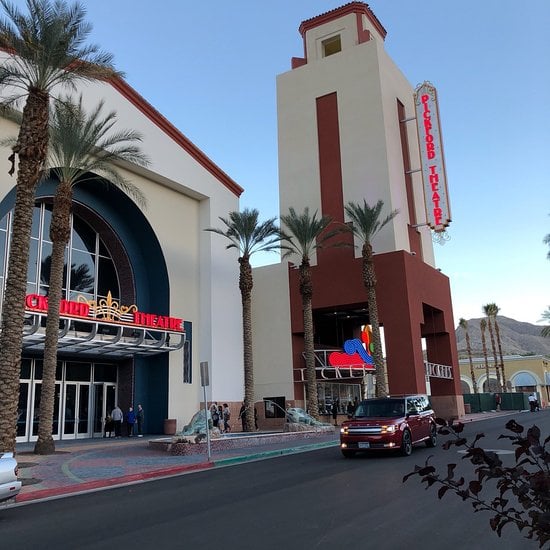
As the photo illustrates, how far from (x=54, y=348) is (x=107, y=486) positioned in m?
9.01

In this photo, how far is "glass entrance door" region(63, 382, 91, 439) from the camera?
28828 millimetres

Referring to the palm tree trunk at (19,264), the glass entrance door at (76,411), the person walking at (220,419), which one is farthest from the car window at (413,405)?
the glass entrance door at (76,411)

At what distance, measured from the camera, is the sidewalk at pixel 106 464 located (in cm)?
1237

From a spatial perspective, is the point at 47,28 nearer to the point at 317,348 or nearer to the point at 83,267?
the point at 83,267

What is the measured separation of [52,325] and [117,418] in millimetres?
10323

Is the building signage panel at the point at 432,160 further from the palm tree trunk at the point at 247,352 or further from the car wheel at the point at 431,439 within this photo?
the car wheel at the point at 431,439

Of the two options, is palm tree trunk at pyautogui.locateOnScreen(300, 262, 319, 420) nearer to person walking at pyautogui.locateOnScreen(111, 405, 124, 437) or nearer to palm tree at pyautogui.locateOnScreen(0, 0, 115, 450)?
person walking at pyautogui.locateOnScreen(111, 405, 124, 437)

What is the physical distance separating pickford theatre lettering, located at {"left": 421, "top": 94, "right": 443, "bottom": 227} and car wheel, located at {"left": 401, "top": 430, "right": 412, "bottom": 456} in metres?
28.6

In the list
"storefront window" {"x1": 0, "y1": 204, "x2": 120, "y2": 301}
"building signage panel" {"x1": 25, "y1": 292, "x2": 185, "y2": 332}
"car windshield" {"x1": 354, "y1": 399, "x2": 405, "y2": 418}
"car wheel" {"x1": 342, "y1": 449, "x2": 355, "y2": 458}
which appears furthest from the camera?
"storefront window" {"x1": 0, "y1": 204, "x2": 120, "y2": 301}

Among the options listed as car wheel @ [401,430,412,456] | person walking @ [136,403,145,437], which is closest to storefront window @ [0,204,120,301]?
person walking @ [136,403,145,437]

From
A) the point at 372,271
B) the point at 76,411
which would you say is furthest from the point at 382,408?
the point at 76,411

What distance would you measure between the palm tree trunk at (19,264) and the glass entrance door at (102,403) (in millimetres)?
16261

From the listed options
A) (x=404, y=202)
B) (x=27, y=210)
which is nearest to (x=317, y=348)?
(x=404, y=202)

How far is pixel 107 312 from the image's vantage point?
27.2m
